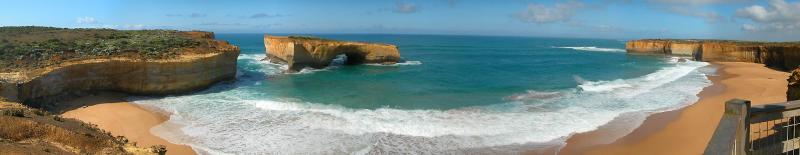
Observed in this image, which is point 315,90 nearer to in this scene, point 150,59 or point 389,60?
point 150,59

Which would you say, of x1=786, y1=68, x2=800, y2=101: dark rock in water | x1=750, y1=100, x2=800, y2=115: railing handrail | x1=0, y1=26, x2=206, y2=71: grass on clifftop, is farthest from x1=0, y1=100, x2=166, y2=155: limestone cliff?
x1=786, y1=68, x2=800, y2=101: dark rock in water

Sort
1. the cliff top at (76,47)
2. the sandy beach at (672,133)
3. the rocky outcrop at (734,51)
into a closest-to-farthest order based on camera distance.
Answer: the sandy beach at (672,133)
the cliff top at (76,47)
the rocky outcrop at (734,51)

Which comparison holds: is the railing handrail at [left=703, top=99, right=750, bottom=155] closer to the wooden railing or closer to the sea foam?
the wooden railing

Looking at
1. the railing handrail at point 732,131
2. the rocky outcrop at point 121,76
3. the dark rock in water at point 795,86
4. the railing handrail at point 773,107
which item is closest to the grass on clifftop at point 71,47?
the rocky outcrop at point 121,76

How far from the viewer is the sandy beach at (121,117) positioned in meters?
14.3

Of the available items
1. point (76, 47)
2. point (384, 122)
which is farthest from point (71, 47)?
point (384, 122)

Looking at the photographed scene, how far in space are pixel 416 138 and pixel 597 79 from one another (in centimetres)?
2098

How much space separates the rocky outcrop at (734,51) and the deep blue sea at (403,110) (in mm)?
12675

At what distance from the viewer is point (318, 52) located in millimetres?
36844

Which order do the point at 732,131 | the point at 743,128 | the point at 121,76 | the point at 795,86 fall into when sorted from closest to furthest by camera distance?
1. the point at 732,131
2. the point at 743,128
3. the point at 795,86
4. the point at 121,76

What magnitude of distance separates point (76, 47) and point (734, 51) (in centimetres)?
5290

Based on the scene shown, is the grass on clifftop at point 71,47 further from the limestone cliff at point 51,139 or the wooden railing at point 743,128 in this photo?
the wooden railing at point 743,128

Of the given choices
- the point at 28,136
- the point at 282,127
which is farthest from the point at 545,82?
the point at 28,136

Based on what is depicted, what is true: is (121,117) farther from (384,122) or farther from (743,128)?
(743,128)
